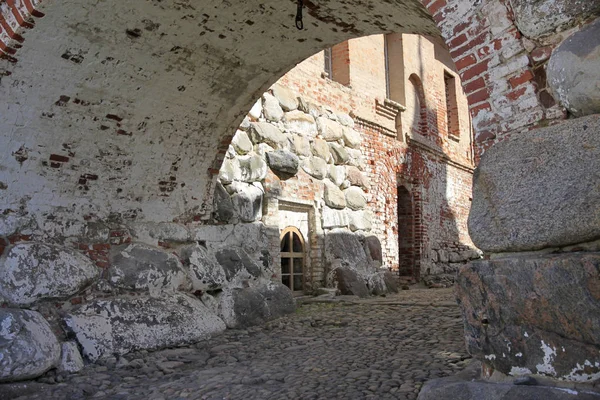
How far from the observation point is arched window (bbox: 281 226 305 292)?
6.87m

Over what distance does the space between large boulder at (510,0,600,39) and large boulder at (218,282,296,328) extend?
146 inches

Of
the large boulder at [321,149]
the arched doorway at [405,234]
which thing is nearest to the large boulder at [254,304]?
the large boulder at [321,149]

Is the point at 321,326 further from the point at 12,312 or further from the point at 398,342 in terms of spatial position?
the point at 12,312

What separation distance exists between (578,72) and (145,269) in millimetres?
3775

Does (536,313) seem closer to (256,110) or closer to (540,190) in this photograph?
(540,190)

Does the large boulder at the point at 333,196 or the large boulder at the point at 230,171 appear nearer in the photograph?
the large boulder at the point at 230,171

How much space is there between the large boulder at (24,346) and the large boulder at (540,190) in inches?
113

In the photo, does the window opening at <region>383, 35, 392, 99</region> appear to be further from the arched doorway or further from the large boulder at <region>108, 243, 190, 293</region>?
the large boulder at <region>108, 243, 190, 293</region>

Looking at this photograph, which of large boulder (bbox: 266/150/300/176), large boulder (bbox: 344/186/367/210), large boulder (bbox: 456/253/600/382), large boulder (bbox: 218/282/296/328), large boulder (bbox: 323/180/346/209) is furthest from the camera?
large boulder (bbox: 344/186/367/210)

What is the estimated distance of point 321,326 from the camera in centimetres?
490

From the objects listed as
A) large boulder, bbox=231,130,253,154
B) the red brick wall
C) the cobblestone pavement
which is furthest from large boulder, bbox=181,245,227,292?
the red brick wall

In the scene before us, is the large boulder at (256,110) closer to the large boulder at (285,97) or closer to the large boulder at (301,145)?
the large boulder at (285,97)

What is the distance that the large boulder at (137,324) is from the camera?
3932mm

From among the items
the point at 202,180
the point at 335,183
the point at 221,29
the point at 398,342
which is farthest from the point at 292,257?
the point at 221,29
